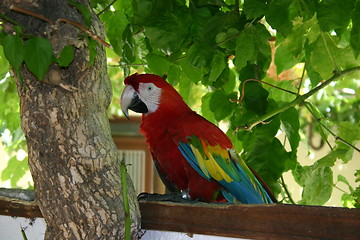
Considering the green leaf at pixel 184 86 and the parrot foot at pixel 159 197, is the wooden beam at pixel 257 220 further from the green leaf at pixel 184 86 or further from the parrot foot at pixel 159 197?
→ the green leaf at pixel 184 86

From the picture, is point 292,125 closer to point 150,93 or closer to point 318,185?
point 318,185

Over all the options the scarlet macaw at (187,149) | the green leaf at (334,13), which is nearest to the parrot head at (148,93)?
the scarlet macaw at (187,149)

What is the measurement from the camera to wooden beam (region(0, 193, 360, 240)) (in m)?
0.45

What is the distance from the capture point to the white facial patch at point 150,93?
0.83m

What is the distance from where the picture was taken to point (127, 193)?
56cm

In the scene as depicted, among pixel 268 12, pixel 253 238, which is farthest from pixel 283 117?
pixel 253 238

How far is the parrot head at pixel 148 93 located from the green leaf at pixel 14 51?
1.22ft

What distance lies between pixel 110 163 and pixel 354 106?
2211 millimetres

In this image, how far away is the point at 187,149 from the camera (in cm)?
74

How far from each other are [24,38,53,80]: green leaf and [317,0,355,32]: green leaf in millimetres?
325

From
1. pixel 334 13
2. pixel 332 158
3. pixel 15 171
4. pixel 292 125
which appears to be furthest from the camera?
pixel 15 171

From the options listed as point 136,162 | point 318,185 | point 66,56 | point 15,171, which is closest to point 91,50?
point 66,56

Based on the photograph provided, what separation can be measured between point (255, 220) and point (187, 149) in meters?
0.26

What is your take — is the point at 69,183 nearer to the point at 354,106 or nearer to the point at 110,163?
the point at 110,163
